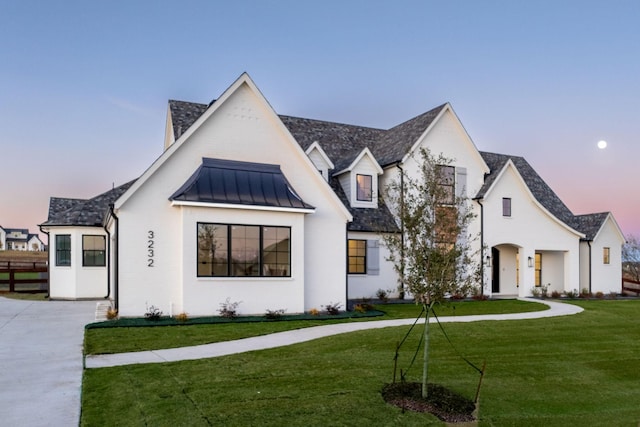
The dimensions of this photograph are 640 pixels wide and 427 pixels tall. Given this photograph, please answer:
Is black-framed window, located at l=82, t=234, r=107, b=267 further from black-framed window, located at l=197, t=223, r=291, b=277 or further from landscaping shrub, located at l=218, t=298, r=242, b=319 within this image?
landscaping shrub, located at l=218, t=298, r=242, b=319

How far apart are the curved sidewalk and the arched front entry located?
863 centimetres

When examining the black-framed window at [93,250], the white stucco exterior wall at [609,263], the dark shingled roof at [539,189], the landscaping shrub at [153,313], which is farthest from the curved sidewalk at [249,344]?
the white stucco exterior wall at [609,263]

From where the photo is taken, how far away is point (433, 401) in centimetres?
651

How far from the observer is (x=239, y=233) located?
14.8m

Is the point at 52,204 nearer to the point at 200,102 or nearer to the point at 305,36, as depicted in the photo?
the point at 200,102

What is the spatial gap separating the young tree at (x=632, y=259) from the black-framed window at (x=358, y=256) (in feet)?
90.0

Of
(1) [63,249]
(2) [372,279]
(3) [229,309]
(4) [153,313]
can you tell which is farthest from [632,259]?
(1) [63,249]

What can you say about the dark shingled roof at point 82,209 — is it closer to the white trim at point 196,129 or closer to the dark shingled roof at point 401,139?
Answer: the white trim at point 196,129

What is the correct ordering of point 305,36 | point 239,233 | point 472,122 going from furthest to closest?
point 472,122
point 305,36
point 239,233

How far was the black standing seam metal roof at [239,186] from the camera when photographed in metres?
14.3

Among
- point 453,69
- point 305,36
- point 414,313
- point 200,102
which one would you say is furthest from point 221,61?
point 414,313

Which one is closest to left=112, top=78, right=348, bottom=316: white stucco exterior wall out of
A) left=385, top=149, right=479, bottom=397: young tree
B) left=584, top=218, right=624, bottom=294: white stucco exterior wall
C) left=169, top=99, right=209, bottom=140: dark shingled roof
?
left=169, top=99, right=209, bottom=140: dark shingled roof

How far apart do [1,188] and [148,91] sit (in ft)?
41.2

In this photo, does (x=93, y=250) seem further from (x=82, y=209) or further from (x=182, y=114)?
(x=182, y=114)
